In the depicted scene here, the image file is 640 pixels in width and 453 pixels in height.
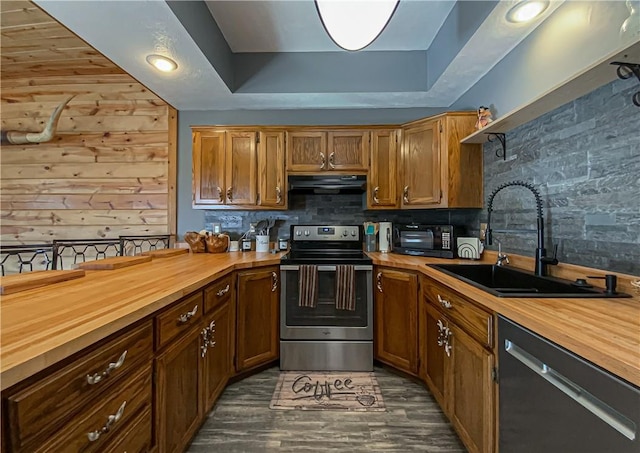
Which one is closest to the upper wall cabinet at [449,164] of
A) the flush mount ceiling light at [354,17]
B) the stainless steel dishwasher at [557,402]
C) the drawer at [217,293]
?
the flush mount ceiling light at [354,17]

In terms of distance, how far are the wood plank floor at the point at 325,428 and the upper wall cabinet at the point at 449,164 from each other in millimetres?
1506

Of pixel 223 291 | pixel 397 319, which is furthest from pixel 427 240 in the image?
pixel 223 291

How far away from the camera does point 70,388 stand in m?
0.73

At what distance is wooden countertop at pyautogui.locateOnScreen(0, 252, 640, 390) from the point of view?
2.09 feet

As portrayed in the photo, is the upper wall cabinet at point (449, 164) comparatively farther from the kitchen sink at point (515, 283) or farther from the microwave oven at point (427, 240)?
the kitchen sink at point (515, 283)

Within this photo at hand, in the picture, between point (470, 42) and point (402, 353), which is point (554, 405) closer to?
point (402, 353)

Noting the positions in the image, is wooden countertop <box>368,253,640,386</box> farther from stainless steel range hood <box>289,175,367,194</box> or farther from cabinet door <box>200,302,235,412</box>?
stainless steel range hood <box>289,175,367,194</box>

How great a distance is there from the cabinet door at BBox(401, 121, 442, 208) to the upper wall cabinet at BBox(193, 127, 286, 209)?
1.14 m

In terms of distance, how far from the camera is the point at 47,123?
3121 mm

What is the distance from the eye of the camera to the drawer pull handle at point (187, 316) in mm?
1318

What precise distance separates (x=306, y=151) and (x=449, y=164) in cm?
126

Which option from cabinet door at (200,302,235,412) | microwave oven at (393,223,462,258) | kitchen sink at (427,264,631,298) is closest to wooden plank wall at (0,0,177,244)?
cabinet door at (200,302,235,412)

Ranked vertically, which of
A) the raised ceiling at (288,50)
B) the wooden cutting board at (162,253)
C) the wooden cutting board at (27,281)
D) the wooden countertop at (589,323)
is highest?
the raised ceiling at (288,50)

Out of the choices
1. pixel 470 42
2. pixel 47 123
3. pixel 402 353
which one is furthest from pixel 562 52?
pixel 47 123
